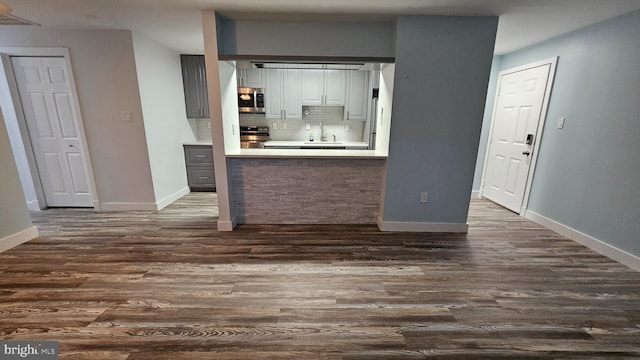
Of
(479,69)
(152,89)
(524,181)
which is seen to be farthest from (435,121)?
(152,89)

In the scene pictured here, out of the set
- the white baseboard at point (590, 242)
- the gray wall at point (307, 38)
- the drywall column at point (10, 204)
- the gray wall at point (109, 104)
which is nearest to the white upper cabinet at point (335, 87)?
→ the gray wall at point (307, 38)

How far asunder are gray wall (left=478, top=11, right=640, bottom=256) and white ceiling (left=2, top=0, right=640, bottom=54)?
27 cm

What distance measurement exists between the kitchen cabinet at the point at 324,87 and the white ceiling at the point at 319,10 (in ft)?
6.93

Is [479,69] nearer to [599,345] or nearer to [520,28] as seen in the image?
[520,28]

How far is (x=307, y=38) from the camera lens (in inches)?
110

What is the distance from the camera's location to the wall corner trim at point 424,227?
10.3ft

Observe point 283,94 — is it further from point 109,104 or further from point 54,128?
point 54,128

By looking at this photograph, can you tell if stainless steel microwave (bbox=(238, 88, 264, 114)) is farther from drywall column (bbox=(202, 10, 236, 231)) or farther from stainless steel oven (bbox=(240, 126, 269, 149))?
drywall column (bbox=(202, 10, 236, 231))

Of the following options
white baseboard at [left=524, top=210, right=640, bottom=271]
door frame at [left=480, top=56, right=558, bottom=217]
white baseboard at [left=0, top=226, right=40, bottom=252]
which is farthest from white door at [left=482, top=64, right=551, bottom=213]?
white baseboard at [left=0, top=226, right=40, bottom=252]

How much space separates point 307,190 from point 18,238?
310 centimetres

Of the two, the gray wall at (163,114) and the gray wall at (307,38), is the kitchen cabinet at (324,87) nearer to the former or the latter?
the gray wall at (307,38)

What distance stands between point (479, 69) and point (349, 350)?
2922 millimetres

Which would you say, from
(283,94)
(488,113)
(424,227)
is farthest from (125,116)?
(488,113)

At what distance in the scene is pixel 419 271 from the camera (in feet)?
7.64
